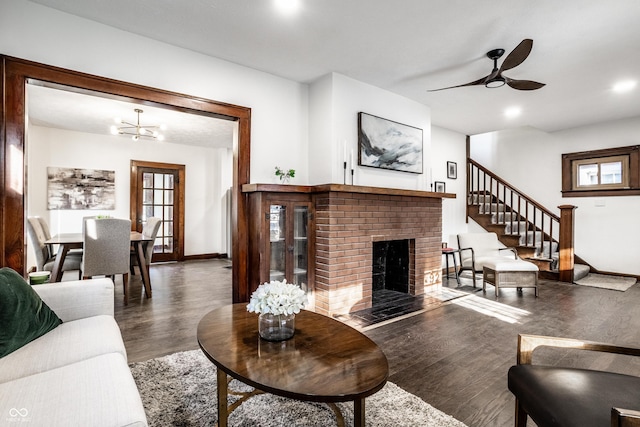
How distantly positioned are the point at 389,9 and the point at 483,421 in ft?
9.35

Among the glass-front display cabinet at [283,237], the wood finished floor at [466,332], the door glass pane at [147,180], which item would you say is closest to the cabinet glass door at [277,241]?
the glass-front display cabinet at [283,237]

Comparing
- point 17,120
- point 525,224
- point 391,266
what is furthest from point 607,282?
point 17,120

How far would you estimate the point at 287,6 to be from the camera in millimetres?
2451

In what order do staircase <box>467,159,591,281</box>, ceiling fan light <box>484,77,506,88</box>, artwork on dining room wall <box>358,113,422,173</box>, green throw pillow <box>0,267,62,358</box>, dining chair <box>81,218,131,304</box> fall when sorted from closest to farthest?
1. green throw pillow <box>0,267,62,358</box>
2. ceiling fan light <box>484,77,506,88</box>
3. dining chair <box>81,218,131,304</box>
4. artwork on dining room wall <box>358,113,422,173</box>
5. staircase <box>467,159,591,281</box>

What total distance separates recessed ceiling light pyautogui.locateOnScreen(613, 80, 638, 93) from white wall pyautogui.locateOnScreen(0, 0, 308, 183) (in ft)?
12.8

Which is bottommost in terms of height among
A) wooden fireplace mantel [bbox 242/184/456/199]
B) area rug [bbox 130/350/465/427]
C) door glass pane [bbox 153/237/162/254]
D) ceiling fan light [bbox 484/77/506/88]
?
area rug [bbox 130/350/465/427]

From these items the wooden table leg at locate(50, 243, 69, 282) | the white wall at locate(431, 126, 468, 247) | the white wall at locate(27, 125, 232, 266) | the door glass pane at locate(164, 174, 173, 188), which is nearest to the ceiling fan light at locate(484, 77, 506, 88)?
the white wall at locate(431, 126, 468, 247)

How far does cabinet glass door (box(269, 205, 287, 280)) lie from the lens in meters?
3.38

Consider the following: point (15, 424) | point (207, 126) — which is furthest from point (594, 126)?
point (15, 424)

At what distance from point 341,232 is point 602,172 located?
17.8ft

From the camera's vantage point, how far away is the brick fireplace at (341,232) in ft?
10.9

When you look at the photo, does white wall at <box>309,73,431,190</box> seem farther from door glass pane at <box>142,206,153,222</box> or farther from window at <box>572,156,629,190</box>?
door glass pane at <box>142,206,153,222</box>

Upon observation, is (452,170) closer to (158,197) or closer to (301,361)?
(301,361)

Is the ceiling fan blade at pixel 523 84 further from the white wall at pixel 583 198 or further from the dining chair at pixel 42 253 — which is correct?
the dining chair at pixel 42 253
